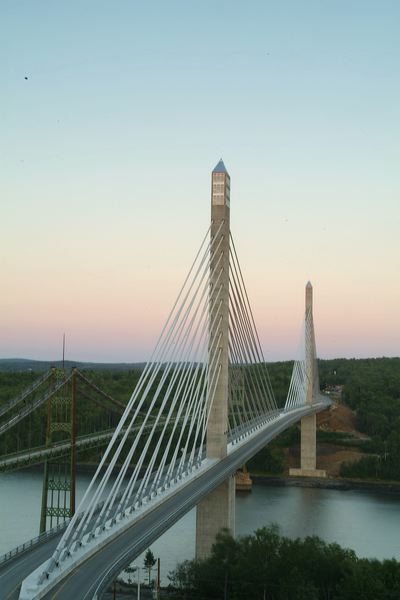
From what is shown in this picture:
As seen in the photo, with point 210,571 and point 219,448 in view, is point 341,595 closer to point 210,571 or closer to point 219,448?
point 210,571

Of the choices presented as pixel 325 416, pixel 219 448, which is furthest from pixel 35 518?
pixel 325 416

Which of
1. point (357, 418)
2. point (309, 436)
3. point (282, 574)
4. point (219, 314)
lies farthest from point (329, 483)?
point (282, 574)

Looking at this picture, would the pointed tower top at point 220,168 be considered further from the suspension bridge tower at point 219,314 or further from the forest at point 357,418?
the forest at point 357,418

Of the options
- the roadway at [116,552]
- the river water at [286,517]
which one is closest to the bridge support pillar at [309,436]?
the river water at [286,517]

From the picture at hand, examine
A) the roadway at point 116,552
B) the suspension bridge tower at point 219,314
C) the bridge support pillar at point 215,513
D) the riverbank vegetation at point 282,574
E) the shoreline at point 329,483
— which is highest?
the suspension bridge tower at point 219,314

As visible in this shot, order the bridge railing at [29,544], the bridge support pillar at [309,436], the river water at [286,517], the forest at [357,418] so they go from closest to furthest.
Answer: the bridge railing at [29,544] < the river water at [286,517] < the forest at [357,418] < the bridge support pillar at [309,436]

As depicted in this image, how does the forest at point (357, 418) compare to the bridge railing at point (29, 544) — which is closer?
the bridge railing at point (29, 544)

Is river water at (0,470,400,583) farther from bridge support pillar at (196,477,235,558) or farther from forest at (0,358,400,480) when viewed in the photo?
forest at (0,358,400,480)
